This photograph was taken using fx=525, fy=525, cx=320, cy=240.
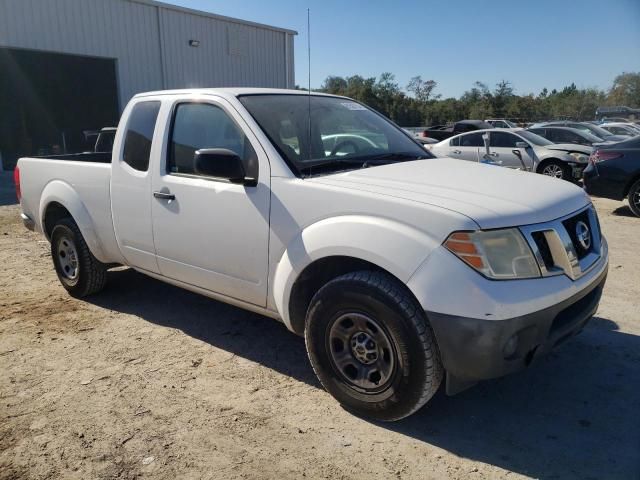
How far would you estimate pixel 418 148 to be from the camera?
4.15 metres

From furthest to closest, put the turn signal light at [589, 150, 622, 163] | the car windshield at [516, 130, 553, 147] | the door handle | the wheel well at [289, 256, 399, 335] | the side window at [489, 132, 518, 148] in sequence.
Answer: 1. the side window at [489, 132, 518, 148]
2. the car windshield at [516, 130, 553, 147]
3. the turn signal light at [589, 150, 622, 163]
4. the door handle
5. the wheel well at [289, 256, 399, 335]

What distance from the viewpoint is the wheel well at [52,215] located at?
5.15 m

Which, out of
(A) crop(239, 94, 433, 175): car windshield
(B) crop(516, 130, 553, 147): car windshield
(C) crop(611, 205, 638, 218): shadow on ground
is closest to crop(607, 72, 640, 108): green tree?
(B) crop(516, 130, 553, 147): car windshield

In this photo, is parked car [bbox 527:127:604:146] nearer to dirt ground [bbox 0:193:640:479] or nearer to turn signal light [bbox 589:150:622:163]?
turn signal light [bbox 589:150:622:163]

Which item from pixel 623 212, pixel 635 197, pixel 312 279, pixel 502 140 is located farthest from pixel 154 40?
pixel 312 279

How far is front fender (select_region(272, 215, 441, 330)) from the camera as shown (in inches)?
102

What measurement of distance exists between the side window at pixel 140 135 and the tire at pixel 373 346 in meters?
1.99

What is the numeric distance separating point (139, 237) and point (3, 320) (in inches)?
63.7

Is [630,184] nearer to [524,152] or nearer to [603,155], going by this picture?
[603,155]

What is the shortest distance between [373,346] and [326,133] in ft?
5.51

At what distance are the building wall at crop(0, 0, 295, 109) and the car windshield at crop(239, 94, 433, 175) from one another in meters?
14.8

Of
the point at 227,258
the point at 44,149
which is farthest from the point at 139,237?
the point at 44,149

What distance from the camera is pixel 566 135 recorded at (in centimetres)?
1569

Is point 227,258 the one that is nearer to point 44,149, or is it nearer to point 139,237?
point 139,237
